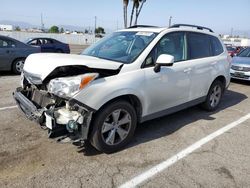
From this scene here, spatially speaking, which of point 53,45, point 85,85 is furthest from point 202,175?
point 53,45

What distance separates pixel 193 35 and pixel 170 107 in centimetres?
157

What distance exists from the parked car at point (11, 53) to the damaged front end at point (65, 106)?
6.14m

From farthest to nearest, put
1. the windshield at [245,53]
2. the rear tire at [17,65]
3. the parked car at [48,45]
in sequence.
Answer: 1. the parked car at [48,45]
2. the windshield at [245,53]
3. the rear tire at [17,65]

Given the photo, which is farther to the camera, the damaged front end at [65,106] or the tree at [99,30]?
the tree at [99,30]

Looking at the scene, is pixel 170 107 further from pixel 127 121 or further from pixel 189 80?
pixel 127 121

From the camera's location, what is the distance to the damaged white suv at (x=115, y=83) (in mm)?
3222

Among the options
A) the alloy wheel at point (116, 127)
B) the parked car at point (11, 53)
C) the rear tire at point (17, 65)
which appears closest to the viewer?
the alloy wheel at point (116, 127)

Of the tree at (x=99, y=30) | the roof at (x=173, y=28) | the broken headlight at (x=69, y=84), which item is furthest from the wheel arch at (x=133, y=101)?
the tree at (x=99, y=30)

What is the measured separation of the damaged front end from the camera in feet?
10.4

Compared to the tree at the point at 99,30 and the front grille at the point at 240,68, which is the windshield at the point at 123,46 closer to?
the front grille at the point at 240,68

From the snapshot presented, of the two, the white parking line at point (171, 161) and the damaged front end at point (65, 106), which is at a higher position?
the damaged front end at point (65, 106)

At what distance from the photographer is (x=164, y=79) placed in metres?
4.10

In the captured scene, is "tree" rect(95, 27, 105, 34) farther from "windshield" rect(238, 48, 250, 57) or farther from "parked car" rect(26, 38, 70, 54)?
"windshield" rect(238, 48, 250, 57)

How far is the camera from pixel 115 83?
3.44m
